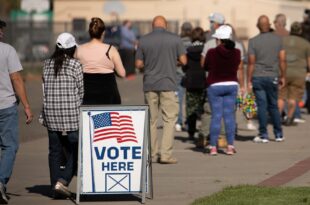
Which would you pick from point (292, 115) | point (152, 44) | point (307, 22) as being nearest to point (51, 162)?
point (152, 44)

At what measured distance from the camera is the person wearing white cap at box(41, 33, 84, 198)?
12.1 m

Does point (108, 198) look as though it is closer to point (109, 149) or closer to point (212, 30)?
point (109, 149)

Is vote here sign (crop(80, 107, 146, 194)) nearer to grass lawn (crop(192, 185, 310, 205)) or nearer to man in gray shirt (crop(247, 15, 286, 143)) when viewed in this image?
grass lawn (crop(192, 185, 310, 205))

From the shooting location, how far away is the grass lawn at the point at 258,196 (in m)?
11.2

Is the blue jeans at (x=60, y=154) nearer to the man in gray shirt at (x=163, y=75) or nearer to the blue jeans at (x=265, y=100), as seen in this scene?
the man in gray shirt at (x=163, y=75)

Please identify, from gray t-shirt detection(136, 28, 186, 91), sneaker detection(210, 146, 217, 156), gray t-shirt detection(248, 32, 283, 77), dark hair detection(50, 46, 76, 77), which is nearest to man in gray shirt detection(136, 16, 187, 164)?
gray t-shirt detection(136, 28, 186, 91)

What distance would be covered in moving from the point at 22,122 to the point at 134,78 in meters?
15.5

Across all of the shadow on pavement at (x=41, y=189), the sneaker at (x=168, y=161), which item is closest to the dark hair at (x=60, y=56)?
the shadow on pavement at (x=41, y=189)

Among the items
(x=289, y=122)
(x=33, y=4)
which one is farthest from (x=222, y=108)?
(x=33, y=4)

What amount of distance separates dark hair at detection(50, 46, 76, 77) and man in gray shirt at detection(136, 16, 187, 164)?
3116 millimetres

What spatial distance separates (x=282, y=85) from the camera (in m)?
18.7

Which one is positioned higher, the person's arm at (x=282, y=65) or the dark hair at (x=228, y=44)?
the dark hair at (x=228, y=44)

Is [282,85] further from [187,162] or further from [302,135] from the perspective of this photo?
[187,162]

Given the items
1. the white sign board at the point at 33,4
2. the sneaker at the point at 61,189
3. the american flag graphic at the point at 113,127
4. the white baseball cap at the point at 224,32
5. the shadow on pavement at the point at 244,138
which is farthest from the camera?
the white sign board at the point at 33,4
